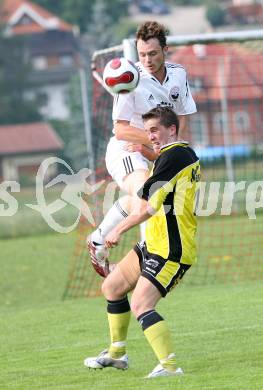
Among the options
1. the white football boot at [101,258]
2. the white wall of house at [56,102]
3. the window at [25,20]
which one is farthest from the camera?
the window at [25,20]

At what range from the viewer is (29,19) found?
124750 mm

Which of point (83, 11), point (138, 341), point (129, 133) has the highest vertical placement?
point (129, 133)

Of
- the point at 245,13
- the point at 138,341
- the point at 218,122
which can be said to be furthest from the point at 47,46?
the point at 138,341

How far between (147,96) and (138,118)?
0.63ft

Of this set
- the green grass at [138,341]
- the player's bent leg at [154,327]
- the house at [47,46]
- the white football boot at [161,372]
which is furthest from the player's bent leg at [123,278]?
the house at [47,46]

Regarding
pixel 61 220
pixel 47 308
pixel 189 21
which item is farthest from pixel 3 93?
pixel 47 308

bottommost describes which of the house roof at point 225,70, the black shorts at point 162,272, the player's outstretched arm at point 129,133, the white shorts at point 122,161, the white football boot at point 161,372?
the house roof at point 225,70

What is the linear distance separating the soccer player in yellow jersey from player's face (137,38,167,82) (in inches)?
41.6

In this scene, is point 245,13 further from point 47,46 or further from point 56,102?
point 56,102

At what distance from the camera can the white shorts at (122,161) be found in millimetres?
8891

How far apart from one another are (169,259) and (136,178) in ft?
4.19

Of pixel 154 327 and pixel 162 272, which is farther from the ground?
pixel 162 272

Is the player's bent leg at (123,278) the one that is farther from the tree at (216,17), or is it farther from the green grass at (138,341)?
the tree at (216,17)

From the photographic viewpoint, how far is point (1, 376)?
27.0 feet
